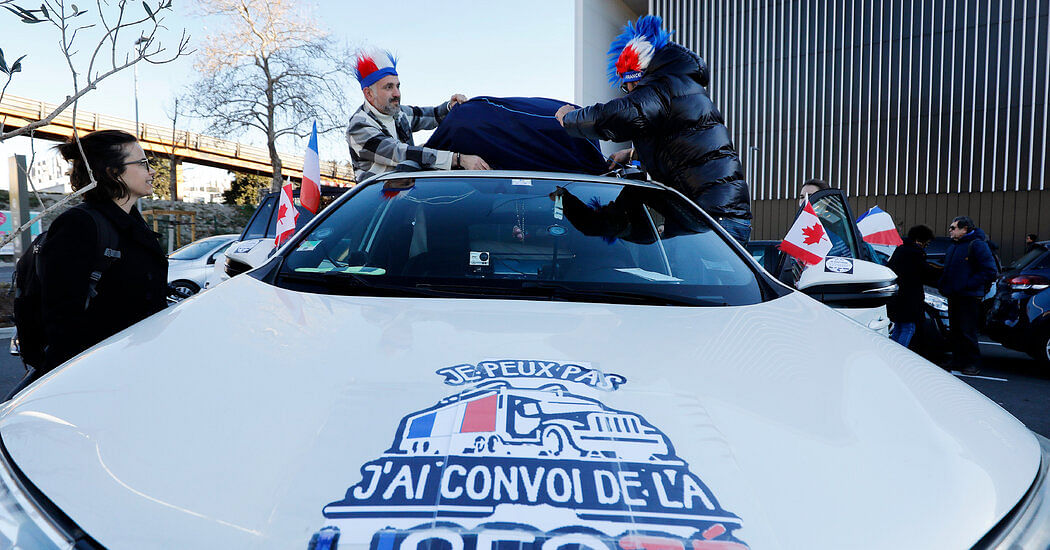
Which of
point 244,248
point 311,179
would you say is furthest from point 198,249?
point 244,248

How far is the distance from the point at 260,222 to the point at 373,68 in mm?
4080

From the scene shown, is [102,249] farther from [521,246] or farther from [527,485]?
[527,485]

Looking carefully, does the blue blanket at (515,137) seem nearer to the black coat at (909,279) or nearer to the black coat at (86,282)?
the black coat at (86,282)

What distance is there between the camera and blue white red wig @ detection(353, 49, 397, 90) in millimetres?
3701

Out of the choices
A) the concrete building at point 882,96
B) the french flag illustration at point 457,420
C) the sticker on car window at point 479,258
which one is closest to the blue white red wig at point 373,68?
the sticker on car window at point 479,258

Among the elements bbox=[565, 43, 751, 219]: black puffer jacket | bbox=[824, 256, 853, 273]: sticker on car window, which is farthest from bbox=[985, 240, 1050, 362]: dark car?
bbox=[824, 256, 853, 273]: sticker on car window

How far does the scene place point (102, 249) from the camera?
2.30m

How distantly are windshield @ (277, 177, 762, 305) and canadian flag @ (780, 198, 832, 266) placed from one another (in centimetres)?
150

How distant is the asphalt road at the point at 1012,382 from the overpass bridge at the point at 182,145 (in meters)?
28.8

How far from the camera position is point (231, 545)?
81 centimetres

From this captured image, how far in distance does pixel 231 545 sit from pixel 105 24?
8.20 ft

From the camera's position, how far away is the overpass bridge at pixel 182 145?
109 feet

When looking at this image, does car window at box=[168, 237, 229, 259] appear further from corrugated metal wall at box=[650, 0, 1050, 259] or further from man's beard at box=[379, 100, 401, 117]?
corrugated metal wall at box=[650, 0, 1050, 259]

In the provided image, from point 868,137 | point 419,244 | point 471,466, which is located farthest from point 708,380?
point 868,137
